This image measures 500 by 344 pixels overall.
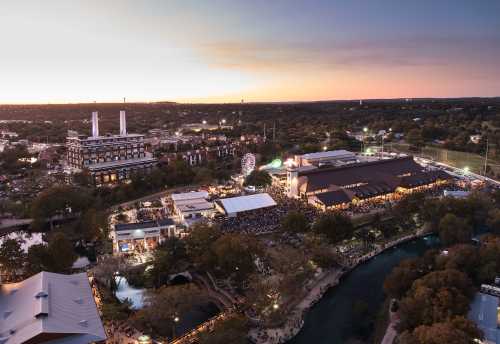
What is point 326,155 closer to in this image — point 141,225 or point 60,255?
point 141,225

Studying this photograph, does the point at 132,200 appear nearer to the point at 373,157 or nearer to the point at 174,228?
the point at 174,228

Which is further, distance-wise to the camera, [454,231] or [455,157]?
[455,157]

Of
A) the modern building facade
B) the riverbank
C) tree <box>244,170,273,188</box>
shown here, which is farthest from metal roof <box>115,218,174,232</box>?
the modern building facade

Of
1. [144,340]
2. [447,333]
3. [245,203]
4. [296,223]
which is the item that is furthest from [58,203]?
[447,333]

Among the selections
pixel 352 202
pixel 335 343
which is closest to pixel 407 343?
pixel 335 343

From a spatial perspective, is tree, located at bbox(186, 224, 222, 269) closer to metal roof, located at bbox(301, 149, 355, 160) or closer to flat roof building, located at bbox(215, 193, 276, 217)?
flat roof building, located at bbox(215, 193, 276, 217)

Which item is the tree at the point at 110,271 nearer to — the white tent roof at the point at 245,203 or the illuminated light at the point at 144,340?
the illuminated light at the point at 144,340
